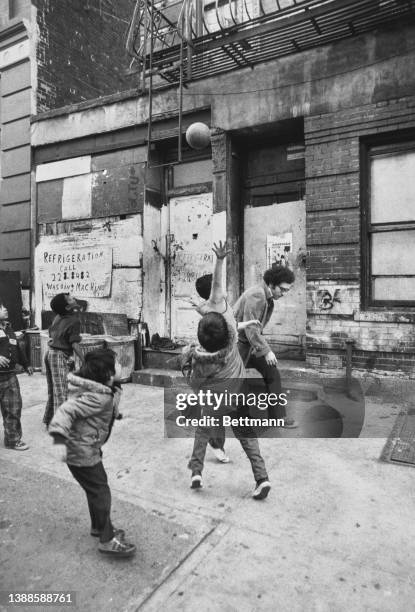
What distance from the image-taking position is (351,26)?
226 inches

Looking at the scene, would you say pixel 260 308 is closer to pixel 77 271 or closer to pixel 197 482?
pixel 197 482

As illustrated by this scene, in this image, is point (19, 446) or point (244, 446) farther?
point (19, 446)

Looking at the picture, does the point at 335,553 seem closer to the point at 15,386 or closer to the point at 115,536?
the point at 115,536

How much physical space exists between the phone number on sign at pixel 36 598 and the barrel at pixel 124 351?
482 centimetres

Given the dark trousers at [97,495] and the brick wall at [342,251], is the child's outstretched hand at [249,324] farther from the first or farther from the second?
the brick wall at [342,251]

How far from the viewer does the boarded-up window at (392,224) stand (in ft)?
19.2

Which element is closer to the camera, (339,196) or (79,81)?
(339,196)

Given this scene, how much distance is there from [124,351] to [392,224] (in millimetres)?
4635

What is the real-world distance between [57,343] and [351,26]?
563 centimetres

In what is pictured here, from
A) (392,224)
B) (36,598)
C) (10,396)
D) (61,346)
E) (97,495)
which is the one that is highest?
(392,224)

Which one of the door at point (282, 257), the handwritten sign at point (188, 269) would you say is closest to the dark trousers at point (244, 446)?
the door at point (282, 257)

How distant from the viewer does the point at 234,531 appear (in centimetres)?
281

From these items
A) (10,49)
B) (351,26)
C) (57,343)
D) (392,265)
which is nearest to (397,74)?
(351,26)

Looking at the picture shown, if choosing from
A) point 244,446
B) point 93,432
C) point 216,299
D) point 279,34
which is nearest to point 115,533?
point 93,432
